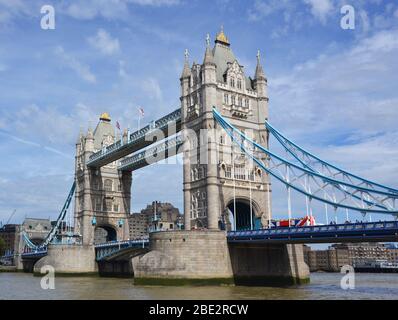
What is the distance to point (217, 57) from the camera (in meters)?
52.9

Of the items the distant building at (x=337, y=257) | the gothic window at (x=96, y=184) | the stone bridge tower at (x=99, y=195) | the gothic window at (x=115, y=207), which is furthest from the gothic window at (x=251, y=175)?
the distant building at (x=337, y=257)

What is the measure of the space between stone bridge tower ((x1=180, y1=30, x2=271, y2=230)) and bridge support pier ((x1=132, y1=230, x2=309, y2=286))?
4.09 metres

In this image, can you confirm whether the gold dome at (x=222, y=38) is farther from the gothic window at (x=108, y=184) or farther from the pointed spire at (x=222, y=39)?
the gothic window at (x=108, y=184)

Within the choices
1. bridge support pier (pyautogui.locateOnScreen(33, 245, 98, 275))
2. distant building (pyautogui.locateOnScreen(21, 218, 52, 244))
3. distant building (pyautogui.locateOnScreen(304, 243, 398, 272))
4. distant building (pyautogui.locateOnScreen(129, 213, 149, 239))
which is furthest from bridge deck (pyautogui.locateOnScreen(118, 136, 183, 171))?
distant building (pyautogui.locateOnScreen(129, 213, 149, 239))

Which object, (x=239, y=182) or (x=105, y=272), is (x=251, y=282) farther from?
Result: (x=105, y=272)

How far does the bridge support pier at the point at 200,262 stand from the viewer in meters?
40.4

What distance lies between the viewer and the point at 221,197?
48.2m

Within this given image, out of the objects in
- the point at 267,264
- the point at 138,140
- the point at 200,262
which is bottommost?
the point at 267,264

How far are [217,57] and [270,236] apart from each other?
2155 centimetres

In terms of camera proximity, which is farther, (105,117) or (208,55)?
(105,117)

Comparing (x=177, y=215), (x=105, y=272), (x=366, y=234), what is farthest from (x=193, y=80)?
(x=177, y=215)

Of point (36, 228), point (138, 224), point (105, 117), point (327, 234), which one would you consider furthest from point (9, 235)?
point (327, 234)

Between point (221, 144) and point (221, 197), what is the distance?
5.11m

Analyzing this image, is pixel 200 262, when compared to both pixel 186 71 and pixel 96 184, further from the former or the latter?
pixel 96 184
